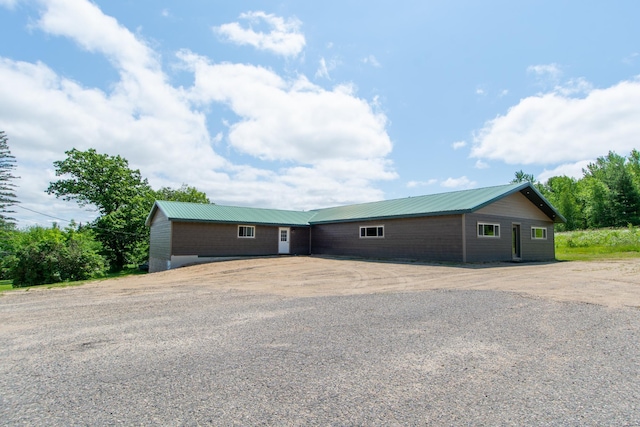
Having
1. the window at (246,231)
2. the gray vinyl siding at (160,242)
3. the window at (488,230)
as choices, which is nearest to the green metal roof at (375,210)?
the window at (246,231)

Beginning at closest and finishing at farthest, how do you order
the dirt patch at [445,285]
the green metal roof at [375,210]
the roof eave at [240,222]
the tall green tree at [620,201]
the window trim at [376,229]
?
the dirt patch at [445,285]
the green metal roof at [375,210]
the roof eave at [240,222]
the window trim at [376,229]
the tall green tree at [620,201]

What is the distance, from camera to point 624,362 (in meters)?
4.00

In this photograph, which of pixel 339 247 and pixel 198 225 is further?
pixel 339 247

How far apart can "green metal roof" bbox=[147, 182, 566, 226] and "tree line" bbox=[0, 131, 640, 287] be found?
4745 millimetres

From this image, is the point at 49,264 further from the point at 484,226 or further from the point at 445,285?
the point at 484,226

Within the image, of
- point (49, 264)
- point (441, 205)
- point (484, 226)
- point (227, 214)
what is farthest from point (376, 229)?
point (49, 264)

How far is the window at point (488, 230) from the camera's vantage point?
18.1m

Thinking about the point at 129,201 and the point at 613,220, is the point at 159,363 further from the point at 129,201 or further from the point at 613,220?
the point at 613,220

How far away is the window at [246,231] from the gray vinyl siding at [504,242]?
12855 mm

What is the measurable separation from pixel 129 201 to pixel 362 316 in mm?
31122

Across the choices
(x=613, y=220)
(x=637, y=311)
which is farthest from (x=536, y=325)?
(x=613, y=220)

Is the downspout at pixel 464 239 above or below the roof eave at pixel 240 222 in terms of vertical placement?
below

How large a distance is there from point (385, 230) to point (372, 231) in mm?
1075

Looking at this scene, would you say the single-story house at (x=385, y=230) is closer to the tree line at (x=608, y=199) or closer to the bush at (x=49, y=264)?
the bush at (x=49, y=264)
